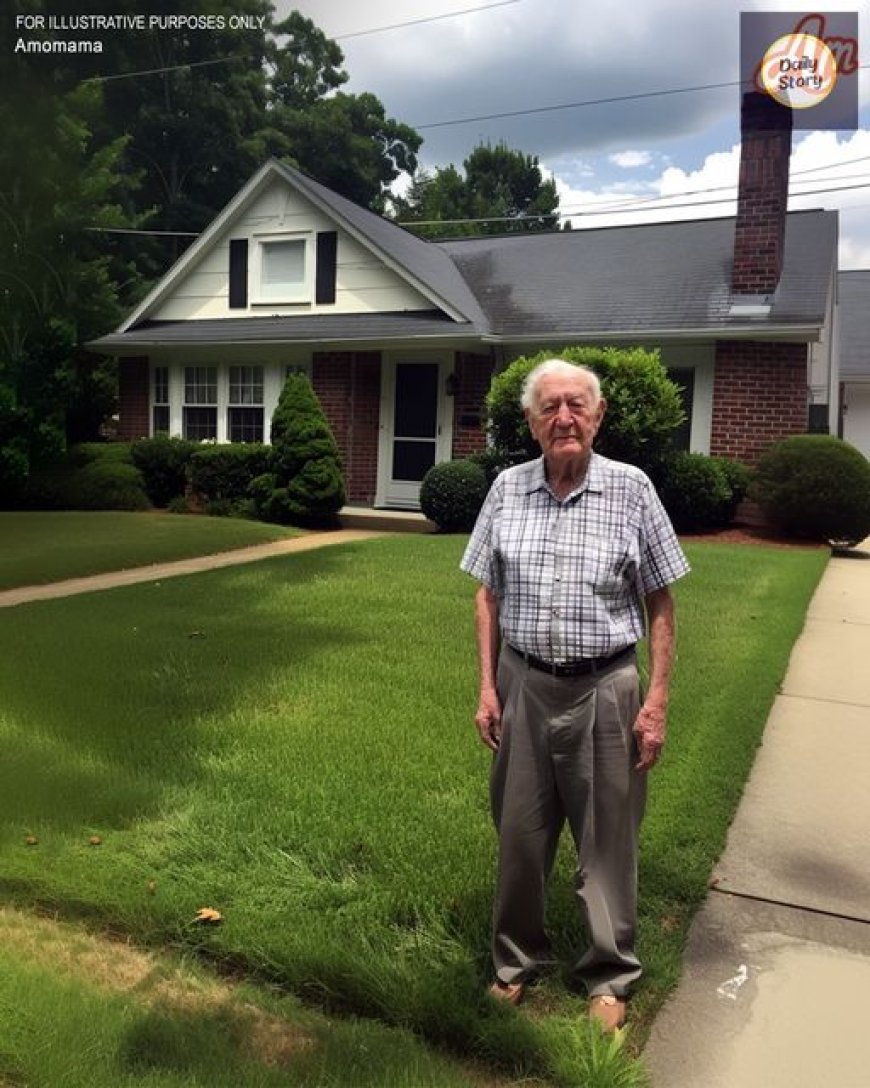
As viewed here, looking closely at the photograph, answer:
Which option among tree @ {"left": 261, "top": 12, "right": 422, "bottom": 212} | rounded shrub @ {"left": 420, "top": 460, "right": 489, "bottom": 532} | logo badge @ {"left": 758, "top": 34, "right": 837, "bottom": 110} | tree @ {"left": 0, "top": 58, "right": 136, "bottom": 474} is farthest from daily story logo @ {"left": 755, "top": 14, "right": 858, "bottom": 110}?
tree @ {"left": 261, "top": 12, "right": 422, "bottom": 212}

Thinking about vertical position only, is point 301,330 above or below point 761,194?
below

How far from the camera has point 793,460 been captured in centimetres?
1211

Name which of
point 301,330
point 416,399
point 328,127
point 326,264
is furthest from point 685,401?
point 328,127

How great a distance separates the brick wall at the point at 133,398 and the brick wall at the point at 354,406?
4.02 meters

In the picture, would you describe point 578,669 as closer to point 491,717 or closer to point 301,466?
point 491,717

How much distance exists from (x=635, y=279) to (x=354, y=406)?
5344 mm

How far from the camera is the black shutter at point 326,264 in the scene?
16.6 metres

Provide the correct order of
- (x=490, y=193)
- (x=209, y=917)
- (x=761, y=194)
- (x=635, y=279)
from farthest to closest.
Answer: (x=490, y=193), (x=635, y=279), (x=761, y=194), (x=209, y=917)

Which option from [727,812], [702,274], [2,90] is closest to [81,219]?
[2,90]

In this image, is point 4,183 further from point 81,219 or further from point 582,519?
point 582,519

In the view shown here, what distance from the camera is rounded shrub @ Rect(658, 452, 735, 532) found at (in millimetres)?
12719

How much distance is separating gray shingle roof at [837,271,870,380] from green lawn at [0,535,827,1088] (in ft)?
63.3

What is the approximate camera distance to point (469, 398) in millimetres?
15586

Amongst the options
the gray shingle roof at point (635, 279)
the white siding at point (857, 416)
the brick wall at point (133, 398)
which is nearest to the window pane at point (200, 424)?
the brick wall at point (133, 398)
